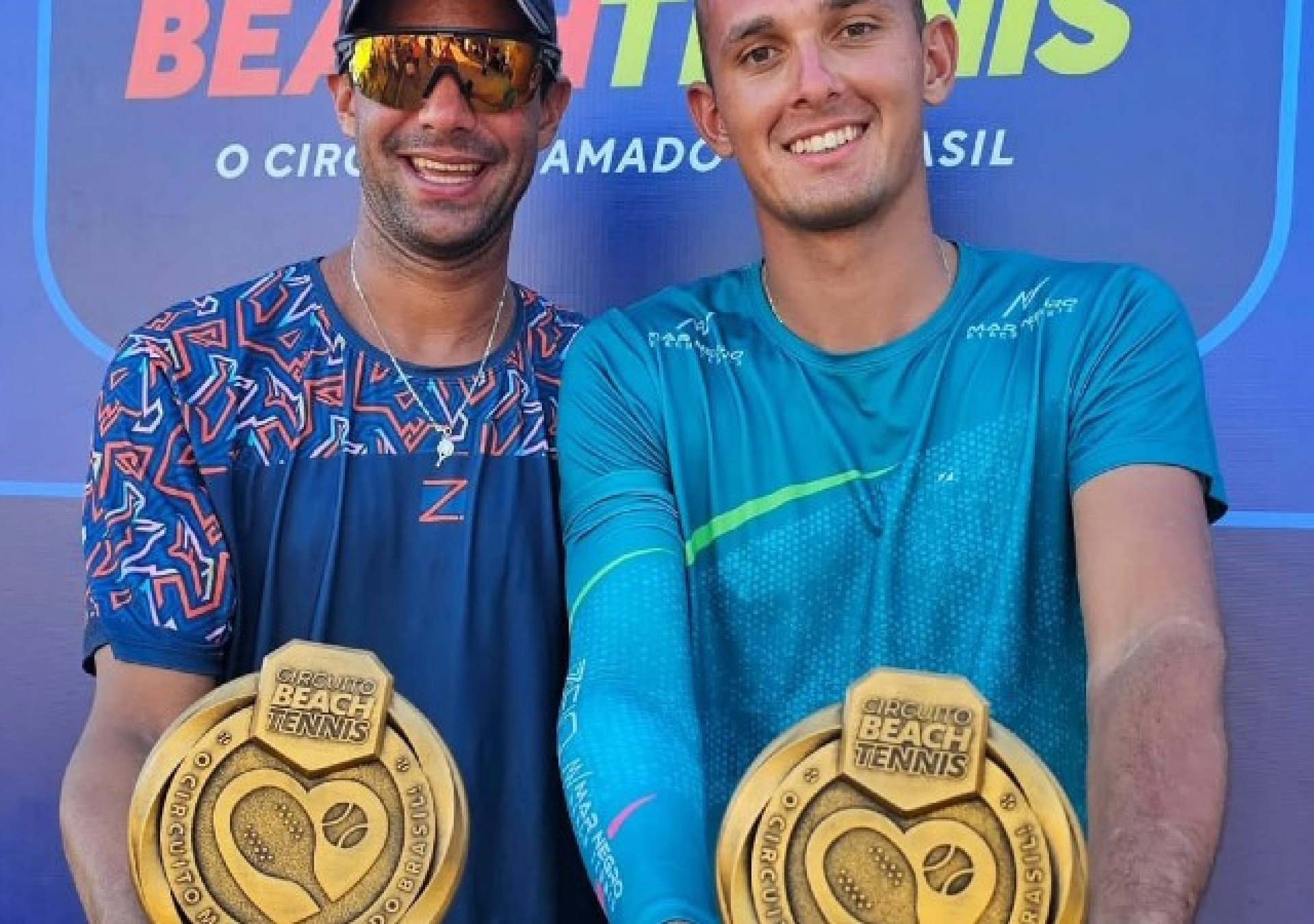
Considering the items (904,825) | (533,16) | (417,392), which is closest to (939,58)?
(533,16)

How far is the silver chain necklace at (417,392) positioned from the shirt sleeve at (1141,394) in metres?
0.75

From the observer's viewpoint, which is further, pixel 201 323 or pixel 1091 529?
pixel 201 323

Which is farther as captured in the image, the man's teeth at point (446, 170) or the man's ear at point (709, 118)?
the man's teeth at point (446, 170)

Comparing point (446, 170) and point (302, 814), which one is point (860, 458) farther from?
point (302, 814)

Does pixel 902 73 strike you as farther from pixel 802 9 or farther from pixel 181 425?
pixel 181 425

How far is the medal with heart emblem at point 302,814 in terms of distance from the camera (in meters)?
1.64

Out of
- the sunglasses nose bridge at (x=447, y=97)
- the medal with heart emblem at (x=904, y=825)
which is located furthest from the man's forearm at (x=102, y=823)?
the sunglasses nose bridge at (x=447, y=97)

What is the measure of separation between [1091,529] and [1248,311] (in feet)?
2.60

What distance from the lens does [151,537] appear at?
2238 mm

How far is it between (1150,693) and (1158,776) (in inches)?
4.3

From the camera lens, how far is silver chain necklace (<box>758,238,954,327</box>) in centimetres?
228

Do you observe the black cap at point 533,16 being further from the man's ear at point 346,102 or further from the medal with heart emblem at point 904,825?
the medal with heart emblem at point 904,825

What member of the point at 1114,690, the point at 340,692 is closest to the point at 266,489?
the point at 340,692

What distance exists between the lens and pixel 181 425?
2309 millimetres
